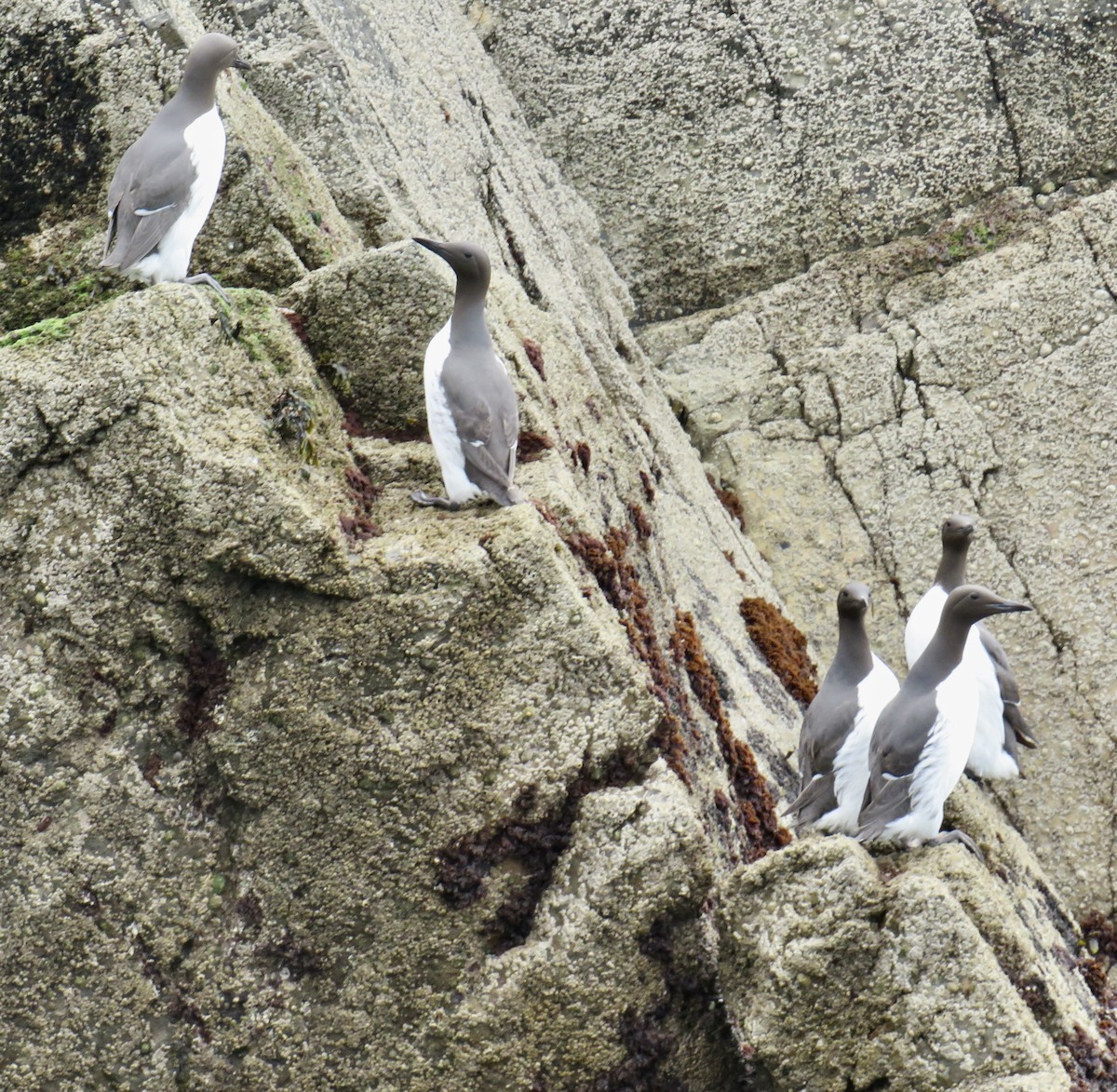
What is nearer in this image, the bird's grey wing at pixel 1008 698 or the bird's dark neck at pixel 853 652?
the bird's dark neck at pixel 853 652

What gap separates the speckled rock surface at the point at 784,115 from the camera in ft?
33.9

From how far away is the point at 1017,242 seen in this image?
395 inches

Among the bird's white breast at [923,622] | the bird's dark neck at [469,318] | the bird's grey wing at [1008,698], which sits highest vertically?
the bird's dark neck at [469,318]

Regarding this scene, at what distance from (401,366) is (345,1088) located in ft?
9.56

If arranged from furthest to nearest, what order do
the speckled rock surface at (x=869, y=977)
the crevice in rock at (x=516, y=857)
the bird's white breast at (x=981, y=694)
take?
1. the bird's white breast at (x=981, y=694)
2. the crevice in rock at (x=516, y=857)
3. the speckled rock surface at (x=869, y=977)

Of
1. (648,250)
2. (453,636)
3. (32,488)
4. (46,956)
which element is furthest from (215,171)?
(648,250)

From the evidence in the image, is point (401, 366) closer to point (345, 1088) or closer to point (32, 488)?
A: point (32, 488)

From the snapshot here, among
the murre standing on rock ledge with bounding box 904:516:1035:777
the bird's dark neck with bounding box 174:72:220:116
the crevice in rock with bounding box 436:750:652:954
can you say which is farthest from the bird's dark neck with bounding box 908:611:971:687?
the bird's dark neck with bounding box 174:72:220:116

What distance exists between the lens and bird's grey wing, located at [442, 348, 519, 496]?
5.72 m

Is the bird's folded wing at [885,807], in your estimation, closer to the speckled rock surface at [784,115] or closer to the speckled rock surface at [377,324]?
the speckled rock surface at [377,324]

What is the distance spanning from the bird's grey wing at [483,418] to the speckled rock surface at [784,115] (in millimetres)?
4989

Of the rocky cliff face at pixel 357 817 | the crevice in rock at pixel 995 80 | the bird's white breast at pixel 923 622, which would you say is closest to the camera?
the rocky cliff face at pixel 357 817

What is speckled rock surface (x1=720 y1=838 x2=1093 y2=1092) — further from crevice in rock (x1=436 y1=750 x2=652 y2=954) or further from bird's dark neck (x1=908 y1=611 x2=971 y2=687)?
bird's dark neck (x1=908 y1=611 x2=971 y2=687)

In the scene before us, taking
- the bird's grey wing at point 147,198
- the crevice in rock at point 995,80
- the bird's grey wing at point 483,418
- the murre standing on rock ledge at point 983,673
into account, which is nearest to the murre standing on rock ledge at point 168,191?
the bird's grey wing at point 147,198
